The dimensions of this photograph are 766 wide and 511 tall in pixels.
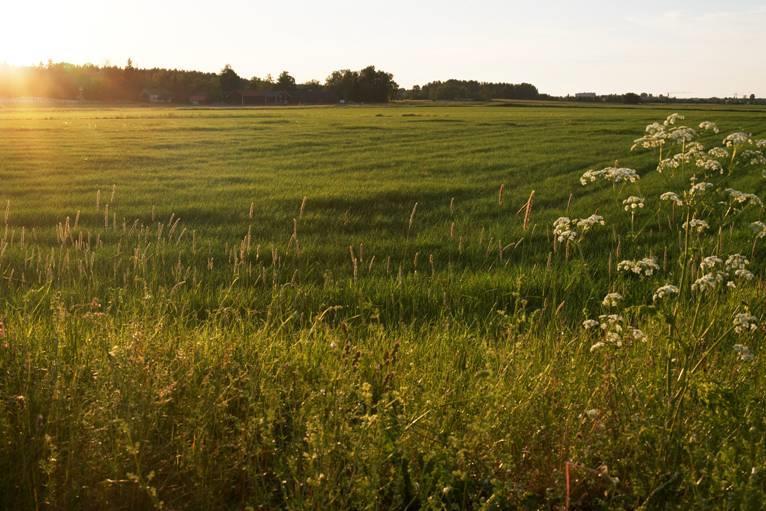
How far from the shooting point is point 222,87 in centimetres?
A: 13150

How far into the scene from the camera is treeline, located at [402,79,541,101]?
125 m

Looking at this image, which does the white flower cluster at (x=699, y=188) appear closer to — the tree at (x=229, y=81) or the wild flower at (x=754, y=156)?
the wild flower at (x=754, y=156)

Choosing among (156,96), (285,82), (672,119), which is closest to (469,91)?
(285,82)

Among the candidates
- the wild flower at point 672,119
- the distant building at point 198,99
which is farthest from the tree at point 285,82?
the wild flower at point 672,119

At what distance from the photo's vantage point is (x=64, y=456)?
10.4ft

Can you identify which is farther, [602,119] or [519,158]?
[602,119]

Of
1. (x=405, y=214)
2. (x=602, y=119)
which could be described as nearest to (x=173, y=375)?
(x=405, y=214)

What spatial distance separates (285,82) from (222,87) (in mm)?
11659

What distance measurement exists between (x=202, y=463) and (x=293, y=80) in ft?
457

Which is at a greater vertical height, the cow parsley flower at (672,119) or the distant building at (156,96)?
the distant building at (156,96)

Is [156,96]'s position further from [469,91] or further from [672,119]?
[672,119]

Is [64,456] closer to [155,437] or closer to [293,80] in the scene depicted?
[155,437]

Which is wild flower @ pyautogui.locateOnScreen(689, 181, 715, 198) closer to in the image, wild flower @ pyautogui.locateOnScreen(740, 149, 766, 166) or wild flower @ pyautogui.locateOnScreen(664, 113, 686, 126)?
wild flower @ pyautogui.locateOnScreen(740, 149, 766, 166)

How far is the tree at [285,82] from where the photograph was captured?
439 feet
